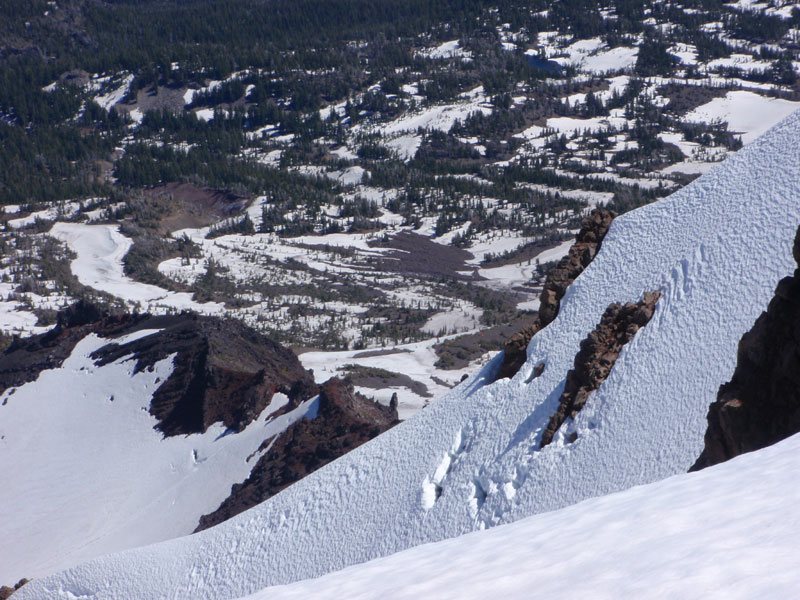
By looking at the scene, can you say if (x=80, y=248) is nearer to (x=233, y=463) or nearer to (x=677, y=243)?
(x=233, y=463)

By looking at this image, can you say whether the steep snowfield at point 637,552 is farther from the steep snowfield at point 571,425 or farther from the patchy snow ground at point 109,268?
the patchy snow ground at point 109,268

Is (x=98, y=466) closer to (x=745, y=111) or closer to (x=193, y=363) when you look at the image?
(x=193, y=363)

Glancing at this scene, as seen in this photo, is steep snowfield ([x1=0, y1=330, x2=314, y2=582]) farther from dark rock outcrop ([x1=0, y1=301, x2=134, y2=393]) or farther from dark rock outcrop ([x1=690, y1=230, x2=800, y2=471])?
dark rock outcrop ([x1=690, y1=230, x2=800, y2=471])

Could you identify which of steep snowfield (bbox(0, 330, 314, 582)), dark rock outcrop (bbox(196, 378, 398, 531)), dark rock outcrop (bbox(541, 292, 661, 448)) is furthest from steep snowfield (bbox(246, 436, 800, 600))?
steep snowfield (bbox(0, 330, 314, 582))

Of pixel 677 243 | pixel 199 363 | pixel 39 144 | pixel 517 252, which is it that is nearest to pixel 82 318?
pixel 199 363

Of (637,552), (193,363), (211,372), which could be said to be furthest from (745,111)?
(637,552)
